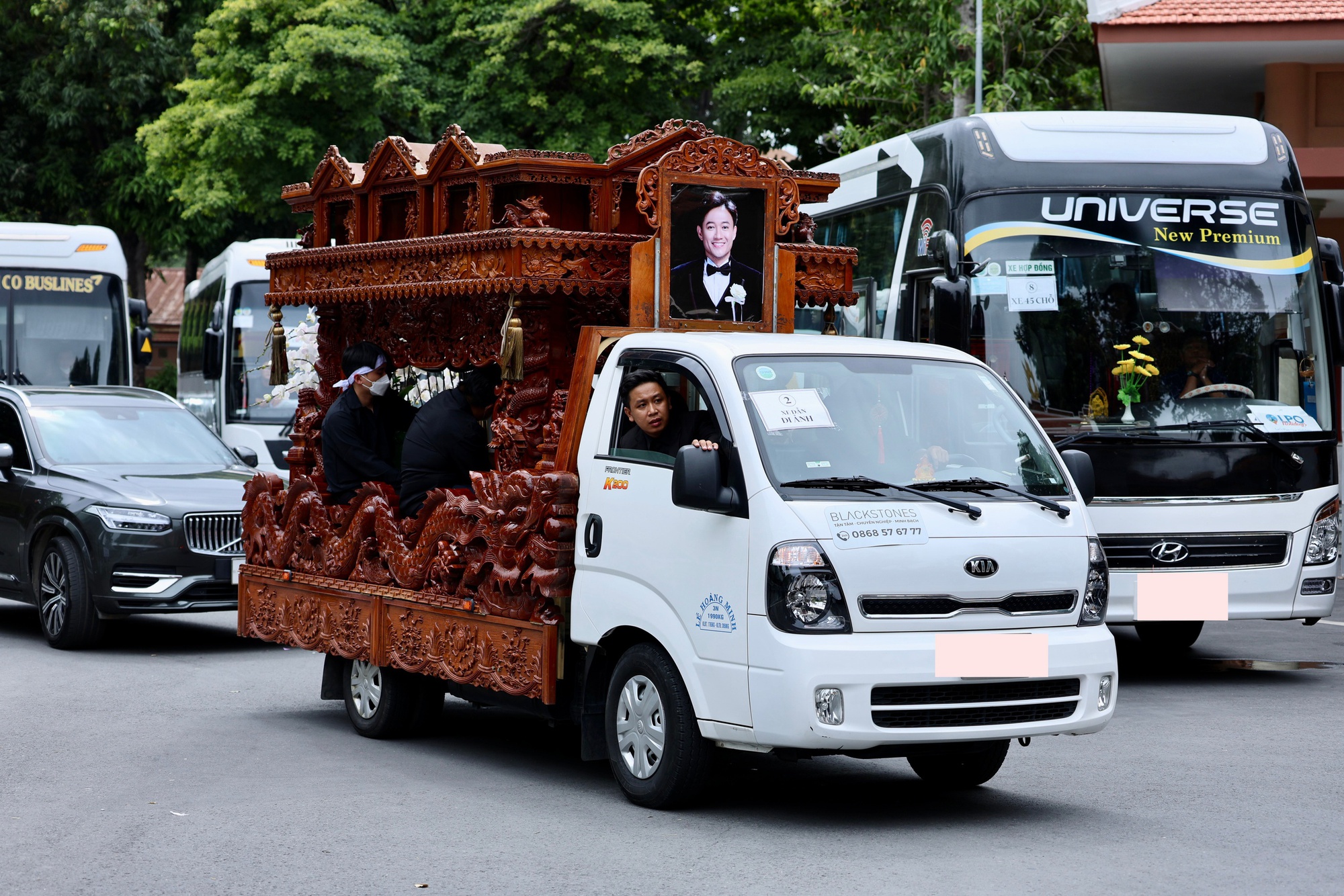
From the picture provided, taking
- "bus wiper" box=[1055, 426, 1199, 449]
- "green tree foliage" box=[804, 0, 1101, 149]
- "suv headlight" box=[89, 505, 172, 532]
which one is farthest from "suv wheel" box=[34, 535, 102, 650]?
"green tree foliage" box=[804, 0, 1101, 149]

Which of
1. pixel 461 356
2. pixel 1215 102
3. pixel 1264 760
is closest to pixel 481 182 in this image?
pixel 461 356

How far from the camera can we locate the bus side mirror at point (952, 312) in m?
10.8

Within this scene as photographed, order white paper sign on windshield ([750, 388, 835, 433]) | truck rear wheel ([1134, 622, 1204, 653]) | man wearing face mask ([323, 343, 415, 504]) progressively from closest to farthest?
white paper sign on windshield ([750, 388, 835, 433])
man wearing face mask ([323, 343, 415, 504])
truck rear wheel ([1134, 622, 1204, 653])

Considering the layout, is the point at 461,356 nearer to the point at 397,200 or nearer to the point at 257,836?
the point at 397,200

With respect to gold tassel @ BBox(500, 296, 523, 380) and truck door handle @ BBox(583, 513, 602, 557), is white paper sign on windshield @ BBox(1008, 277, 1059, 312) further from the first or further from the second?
truck door handle @ BBox(583, 513, 602, 557)

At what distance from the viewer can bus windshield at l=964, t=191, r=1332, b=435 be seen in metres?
10.9

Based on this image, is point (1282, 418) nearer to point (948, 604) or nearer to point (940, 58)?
point (948, 604)

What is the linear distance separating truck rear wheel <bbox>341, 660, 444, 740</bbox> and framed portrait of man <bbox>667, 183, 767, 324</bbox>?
2.42 m

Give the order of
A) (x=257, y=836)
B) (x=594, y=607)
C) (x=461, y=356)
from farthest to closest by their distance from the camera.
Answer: (x=461, y=356) < (x=594, y=607) < (x=257, y=836)

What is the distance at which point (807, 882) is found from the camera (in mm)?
5902

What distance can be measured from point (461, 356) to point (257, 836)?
300cm

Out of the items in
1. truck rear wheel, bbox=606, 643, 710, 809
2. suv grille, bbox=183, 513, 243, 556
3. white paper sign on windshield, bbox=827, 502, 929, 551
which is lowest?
truck rear wheel, bbox=606, 643, 710, 809

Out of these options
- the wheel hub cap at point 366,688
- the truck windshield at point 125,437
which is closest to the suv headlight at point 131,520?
the truck windshield at point 125,437

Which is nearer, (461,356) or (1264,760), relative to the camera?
(1264,760)
